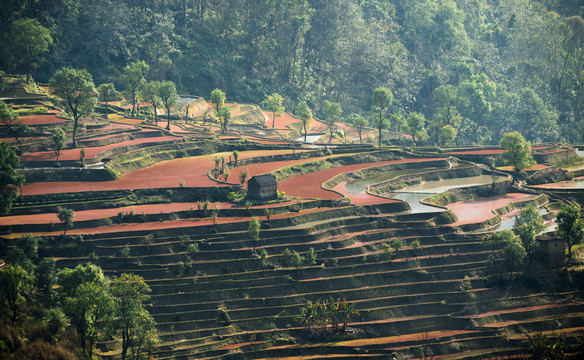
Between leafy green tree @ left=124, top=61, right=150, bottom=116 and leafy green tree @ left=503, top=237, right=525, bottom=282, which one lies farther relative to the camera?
leafy green tree @ left=124, top=61, right=150, bottom=116

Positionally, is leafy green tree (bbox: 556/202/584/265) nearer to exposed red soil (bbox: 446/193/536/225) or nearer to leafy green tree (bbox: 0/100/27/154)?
exposed red soil (bbox: 446/193/536/225)

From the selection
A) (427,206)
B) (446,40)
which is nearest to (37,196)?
(427,206)

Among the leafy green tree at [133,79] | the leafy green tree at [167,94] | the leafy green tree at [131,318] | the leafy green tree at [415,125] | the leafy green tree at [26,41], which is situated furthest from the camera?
the leafy green tree at [415,125]

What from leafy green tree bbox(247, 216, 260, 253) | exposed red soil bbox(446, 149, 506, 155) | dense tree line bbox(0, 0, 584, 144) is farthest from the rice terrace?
dense tree line bbox(0, 0, 584, 144)

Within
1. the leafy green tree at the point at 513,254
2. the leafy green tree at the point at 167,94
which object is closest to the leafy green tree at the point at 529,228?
the leafy green tree at the point at 513,254

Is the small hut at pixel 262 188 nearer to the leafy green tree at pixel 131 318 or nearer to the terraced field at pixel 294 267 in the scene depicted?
the terraced field at pixel 294 267

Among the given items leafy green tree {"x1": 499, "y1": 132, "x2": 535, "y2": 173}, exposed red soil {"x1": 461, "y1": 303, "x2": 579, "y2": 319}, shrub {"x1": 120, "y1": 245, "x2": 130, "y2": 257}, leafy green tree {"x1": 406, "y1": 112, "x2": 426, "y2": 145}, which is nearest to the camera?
shrub {"x1": 120, "y1": 245, "x2": 130, "y2": 257}

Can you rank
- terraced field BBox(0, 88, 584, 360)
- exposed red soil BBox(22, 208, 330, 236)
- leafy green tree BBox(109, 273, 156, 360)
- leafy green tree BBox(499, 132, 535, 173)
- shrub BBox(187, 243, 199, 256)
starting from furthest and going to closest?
leafy green tree BBox(499, 132, 535, 173) < exposed red soil BBox(22, 208, 330, 236) < shrub BBox(187, 243, 199, 256) < terraced field BBox(0, 88, 584, 360) < leafy green tree BBox(109, 273, 156, 360)
